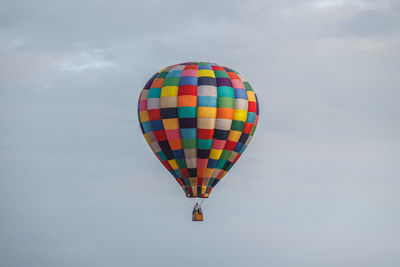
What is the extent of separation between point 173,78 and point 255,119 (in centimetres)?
603

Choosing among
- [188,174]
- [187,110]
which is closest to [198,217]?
[188,174]

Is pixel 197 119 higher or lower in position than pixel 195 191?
higher

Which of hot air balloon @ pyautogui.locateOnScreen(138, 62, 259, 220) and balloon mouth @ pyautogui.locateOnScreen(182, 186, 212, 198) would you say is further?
balloon mouth @ pyautogui.locateOnScreen(182, 186, 212, 198)

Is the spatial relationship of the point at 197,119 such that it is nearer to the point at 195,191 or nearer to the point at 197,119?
the point at 197,119

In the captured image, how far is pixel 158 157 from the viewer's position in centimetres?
6212

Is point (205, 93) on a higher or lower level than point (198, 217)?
higher

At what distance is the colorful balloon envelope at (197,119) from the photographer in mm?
59969

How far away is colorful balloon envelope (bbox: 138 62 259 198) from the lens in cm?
5997

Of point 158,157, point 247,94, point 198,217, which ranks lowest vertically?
point 198,217

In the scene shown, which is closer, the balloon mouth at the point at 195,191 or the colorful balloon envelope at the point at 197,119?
the colorful balloon envelope at the point at 197,119

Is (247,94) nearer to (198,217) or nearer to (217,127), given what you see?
(217,127)

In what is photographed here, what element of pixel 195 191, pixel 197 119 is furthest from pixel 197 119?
pixel 195 191

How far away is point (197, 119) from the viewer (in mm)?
59969

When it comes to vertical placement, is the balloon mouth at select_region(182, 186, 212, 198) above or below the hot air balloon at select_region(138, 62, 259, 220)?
below
